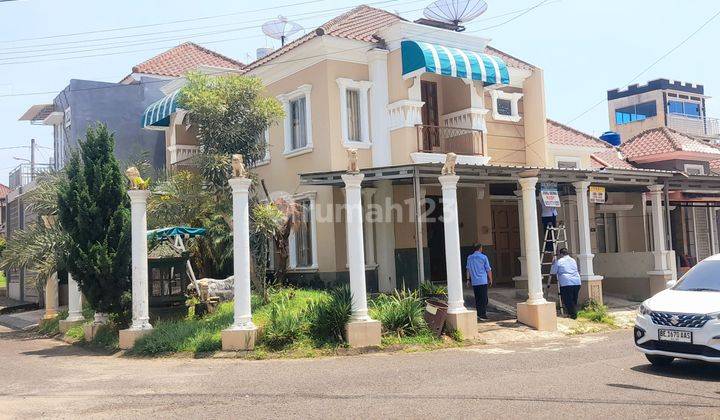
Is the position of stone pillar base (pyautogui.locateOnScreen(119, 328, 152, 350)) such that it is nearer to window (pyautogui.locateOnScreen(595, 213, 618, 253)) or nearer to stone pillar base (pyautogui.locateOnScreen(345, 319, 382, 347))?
stone pillar base (pyautogui.locateOnScreen(345, 319, 382, 347))

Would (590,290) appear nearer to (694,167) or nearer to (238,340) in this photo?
(238,340)

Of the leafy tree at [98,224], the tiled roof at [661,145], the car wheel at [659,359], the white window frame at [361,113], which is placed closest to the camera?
the car wheel at [659,359]

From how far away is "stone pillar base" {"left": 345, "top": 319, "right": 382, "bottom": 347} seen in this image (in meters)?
12.0

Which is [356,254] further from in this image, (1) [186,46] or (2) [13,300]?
(2) [13,300]

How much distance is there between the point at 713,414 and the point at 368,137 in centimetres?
1156

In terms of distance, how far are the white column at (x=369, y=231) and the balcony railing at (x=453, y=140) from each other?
5.73 ft

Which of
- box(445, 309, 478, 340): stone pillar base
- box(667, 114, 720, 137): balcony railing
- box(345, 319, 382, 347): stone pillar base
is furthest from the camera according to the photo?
box(667, 114, 720, 137): balcony railing

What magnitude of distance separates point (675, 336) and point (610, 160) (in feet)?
59.0

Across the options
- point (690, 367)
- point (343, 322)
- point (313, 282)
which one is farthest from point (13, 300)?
point (690, 367)

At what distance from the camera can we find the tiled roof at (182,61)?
24531mm

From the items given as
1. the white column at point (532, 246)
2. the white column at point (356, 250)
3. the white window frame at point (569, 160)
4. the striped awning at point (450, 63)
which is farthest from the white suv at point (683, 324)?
the white window frame at point (569, 160)

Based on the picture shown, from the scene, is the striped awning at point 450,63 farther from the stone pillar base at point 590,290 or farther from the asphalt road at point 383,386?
the asphalt road at point 383,386

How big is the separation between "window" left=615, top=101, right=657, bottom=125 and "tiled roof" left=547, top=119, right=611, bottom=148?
16487 mm

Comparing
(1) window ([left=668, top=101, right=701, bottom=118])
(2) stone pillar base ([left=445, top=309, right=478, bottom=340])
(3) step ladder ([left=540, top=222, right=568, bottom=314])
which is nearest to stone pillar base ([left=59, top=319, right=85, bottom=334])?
(2) stone pillar base ([left=445, top=309, right=478, bottom=340])
